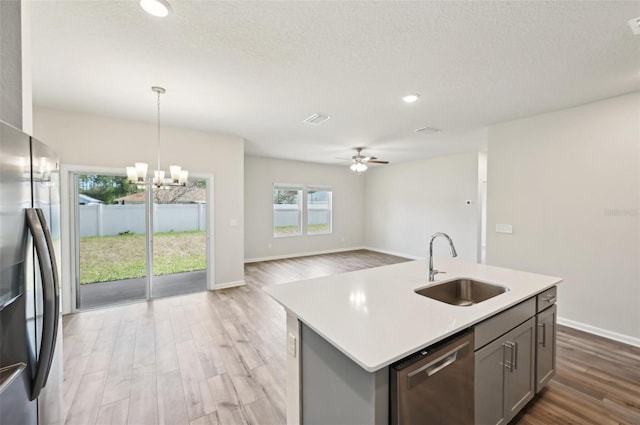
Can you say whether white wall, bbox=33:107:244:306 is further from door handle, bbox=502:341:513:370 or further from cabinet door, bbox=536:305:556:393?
cabinet door, bbox=536:305:556:393

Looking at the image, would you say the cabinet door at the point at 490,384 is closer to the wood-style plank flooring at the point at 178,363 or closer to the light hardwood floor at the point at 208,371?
the light hardwood floor at the point at 208,371

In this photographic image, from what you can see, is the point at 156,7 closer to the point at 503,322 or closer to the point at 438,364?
the point at 438,364

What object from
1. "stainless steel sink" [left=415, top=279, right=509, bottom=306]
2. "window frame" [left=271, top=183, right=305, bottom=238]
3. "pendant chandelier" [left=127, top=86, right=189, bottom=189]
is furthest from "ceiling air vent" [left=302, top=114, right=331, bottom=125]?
"window frame" [left=271, top=183, right=305, bottom=238]

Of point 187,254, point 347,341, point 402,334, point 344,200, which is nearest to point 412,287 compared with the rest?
point 402,334

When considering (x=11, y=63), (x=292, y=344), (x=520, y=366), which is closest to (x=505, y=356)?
(x=520, y=366)

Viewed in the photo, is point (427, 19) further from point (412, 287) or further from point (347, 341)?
point (347, 341)

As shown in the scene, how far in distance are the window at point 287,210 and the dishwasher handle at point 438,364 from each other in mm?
6234

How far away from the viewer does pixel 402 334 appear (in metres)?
1.19

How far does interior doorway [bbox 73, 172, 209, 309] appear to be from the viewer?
3734mm

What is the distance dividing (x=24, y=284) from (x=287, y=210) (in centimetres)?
649

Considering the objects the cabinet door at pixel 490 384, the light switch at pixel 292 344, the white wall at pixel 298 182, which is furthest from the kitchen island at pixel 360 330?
the white wall at pixel 298 182

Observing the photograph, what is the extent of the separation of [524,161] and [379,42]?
118 inches

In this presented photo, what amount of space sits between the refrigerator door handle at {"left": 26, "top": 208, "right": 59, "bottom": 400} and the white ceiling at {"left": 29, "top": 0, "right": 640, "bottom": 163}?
152 centimetres

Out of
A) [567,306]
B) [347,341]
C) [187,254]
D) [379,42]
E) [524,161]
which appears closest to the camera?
[347,341]
